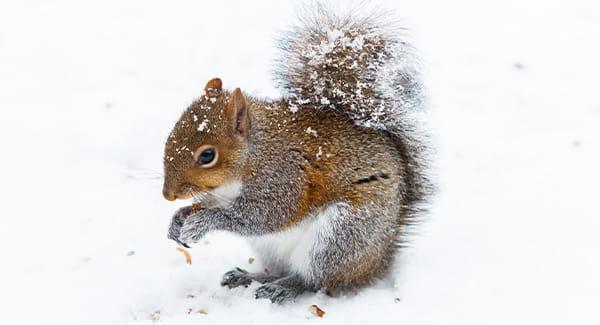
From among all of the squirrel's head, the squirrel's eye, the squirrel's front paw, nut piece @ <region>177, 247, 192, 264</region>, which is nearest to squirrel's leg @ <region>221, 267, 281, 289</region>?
nut piece @ <region>177, 247, 192, 264</region>

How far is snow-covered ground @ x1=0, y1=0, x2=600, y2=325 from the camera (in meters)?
3.37

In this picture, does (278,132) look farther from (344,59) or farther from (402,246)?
(402,246)

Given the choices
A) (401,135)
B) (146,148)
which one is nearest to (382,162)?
(401,135)

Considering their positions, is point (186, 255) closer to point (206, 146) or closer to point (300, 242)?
point (300, 242)

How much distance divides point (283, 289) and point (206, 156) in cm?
70

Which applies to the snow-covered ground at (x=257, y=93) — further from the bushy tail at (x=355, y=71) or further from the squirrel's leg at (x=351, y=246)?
the bushy tail at (x=355, y=71)

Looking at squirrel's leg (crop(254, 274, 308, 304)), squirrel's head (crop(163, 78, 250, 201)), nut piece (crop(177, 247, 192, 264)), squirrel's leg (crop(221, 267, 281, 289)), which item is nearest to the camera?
squirrel's head (crop(163, 78, 250, 201))

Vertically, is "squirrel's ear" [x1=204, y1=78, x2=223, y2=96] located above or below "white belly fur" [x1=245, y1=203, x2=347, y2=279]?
above

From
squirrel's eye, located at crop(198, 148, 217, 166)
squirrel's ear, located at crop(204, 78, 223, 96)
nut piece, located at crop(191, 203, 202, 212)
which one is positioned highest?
squirrel's ear, located at crop(204, 78, 223, 96)

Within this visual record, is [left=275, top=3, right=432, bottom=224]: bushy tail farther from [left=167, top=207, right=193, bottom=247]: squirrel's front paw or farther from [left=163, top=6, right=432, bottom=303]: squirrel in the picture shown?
[left=167, top=207, right=193, bottom=247]: squirrel's front paw

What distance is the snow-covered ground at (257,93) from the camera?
3367mm

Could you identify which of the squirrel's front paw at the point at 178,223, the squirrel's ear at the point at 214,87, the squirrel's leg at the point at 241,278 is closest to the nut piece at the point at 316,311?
the squirrel's leg at the point at 241,278

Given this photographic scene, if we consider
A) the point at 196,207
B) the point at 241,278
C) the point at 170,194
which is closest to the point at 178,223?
the point at 196,207

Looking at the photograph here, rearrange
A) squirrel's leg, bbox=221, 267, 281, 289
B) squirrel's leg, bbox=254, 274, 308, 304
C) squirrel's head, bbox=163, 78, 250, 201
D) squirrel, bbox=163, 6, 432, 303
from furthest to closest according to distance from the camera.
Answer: squirrel's leg, bbox=221, 267, 281, 289, squirrel's leg, bbox=254, 274, 308, 304, squirrel, bbox=163, 6, 432, 303, squirrel's head, bbox=163, 78, 250, 201
